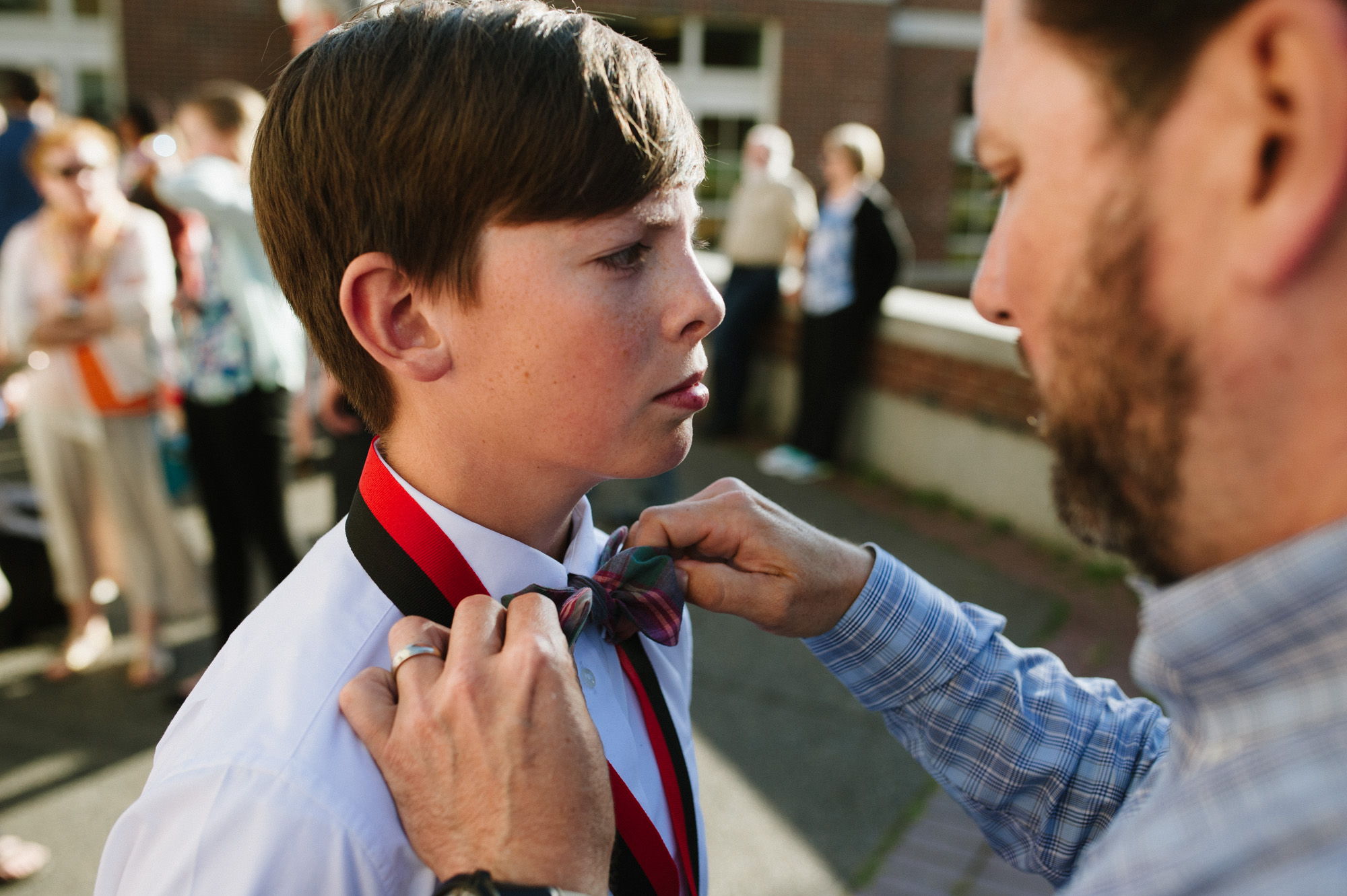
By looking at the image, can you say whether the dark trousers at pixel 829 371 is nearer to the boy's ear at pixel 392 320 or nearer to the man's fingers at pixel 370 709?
the boy's ear at pixel 392 320

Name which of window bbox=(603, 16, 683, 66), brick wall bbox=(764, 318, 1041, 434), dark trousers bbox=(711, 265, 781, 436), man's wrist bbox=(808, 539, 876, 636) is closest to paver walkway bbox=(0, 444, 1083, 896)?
brick wall bbox=(764, 318, 1041, 434)

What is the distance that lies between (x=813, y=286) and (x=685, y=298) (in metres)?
5.83

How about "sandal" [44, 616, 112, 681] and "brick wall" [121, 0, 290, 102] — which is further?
"brick wall" [121, 0, 290, 102]

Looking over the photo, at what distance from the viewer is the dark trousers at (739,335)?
8.06m

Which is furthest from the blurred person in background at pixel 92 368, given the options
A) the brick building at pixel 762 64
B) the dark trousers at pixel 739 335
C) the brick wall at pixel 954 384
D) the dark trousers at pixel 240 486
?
the brick building at pixel 762 64

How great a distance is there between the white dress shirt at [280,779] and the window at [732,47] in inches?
606

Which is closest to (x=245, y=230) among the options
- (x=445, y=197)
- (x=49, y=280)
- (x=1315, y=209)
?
(x=49, y=280)

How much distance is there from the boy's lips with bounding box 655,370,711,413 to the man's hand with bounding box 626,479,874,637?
14 centimetres

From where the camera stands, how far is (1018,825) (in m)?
1.58

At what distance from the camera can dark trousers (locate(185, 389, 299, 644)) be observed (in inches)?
153

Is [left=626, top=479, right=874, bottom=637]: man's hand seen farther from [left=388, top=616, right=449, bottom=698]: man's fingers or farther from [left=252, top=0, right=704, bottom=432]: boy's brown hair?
[left=252, top=0, right=704, bottom=432]: boy's brown hair

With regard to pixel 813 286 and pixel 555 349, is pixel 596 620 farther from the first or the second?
pixel 813 286

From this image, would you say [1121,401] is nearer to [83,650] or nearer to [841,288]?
[83,650]

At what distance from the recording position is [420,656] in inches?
45.0
